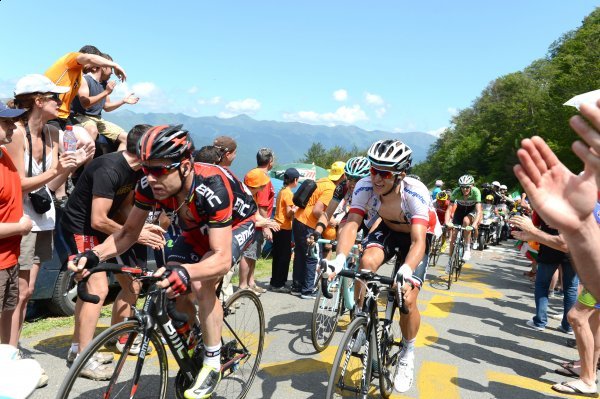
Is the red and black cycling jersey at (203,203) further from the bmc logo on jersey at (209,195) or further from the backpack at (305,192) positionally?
the backpack at (305,192)

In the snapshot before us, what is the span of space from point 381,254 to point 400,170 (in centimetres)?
89

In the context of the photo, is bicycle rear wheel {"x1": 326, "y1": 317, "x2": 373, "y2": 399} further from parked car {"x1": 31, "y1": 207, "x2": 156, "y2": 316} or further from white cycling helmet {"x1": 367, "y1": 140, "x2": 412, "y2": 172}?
parked car {"x1": 31, "y1": 207, "x2": 156, "y2": 316}

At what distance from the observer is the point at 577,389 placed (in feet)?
16.3

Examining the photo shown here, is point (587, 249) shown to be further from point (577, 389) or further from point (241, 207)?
point (577, 389)

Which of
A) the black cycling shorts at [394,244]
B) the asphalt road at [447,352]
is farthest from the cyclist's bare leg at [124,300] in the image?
the black cycling shorts at [394,244]

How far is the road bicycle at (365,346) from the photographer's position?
339cm

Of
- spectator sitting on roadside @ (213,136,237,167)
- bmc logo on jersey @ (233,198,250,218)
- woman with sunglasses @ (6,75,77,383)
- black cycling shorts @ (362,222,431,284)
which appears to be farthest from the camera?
spectator sitting on roadside @ (213,136,237,167)

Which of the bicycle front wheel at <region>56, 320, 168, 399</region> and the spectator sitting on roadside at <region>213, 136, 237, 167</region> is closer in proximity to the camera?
the bicycle front wheel at <region>56, 320, 168, 399</region>

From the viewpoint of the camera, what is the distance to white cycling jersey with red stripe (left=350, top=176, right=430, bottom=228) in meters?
4.24

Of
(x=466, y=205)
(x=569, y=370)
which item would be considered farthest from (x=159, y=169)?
(x=466, y=205)

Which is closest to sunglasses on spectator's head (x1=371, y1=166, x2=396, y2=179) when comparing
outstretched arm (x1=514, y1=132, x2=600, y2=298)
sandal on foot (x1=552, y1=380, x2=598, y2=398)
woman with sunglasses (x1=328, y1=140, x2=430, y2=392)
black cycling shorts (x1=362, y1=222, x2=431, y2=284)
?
woman with sunglasses (x1=328, y1=140, x2=430, y2=392)

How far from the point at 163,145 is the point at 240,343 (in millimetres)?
1944

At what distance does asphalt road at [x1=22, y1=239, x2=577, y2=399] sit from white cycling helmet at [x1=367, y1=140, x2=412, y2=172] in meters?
2.15

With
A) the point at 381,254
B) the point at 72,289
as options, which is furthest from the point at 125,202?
the point at 381,254
